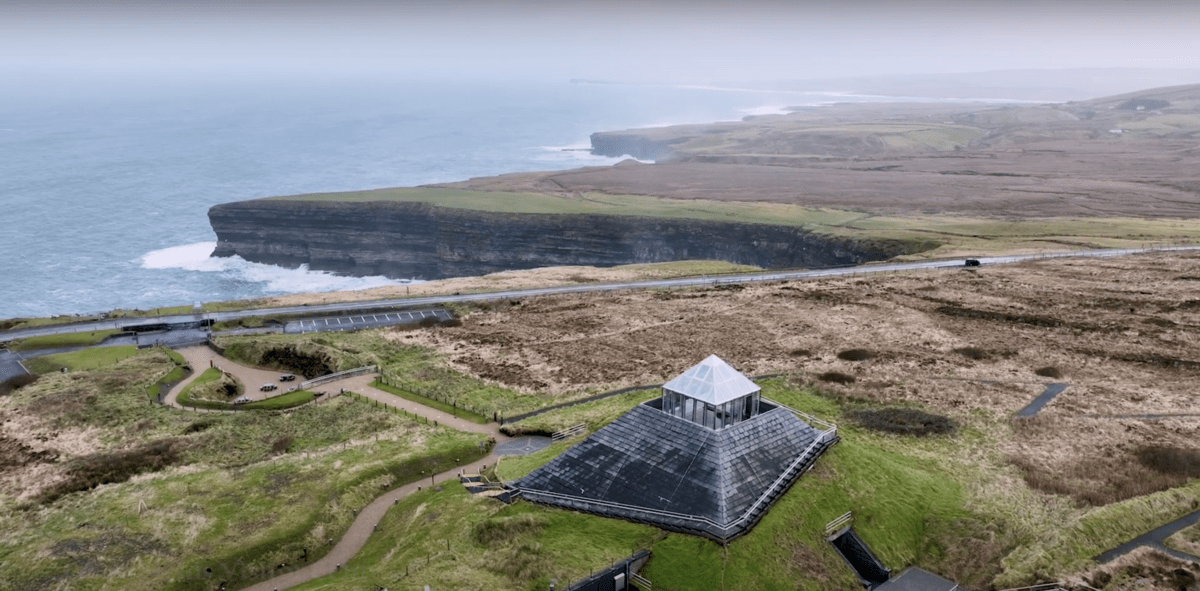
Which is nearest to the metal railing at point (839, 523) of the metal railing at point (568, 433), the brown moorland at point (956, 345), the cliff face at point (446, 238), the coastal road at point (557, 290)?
the brown moorland at point (956, 345)

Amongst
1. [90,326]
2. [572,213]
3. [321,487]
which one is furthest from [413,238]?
[321,487]

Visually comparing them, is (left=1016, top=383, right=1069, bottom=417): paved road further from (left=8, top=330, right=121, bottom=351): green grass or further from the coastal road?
(left=8, top=330, right=121, bottom=351): green grass

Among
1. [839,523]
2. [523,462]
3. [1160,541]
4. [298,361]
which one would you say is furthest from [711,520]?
[298,361]

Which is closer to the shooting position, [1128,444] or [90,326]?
Result: [1128,444]

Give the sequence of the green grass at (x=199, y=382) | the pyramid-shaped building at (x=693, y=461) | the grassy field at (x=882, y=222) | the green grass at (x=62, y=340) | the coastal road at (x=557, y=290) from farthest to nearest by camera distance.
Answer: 1. the grassy field at (x=882, y=222)
2. the coastal road at (x=557, y=290)
3. the green grass at (x=62, y=340)
4. the green grass at (x=199, y=382)
5. the pyramid-shaped building at (x=693, y=461)

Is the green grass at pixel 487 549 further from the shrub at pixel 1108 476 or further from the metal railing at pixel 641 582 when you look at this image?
the shrub at pixel 1108 476

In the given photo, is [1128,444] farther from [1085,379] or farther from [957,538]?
[957,538]
